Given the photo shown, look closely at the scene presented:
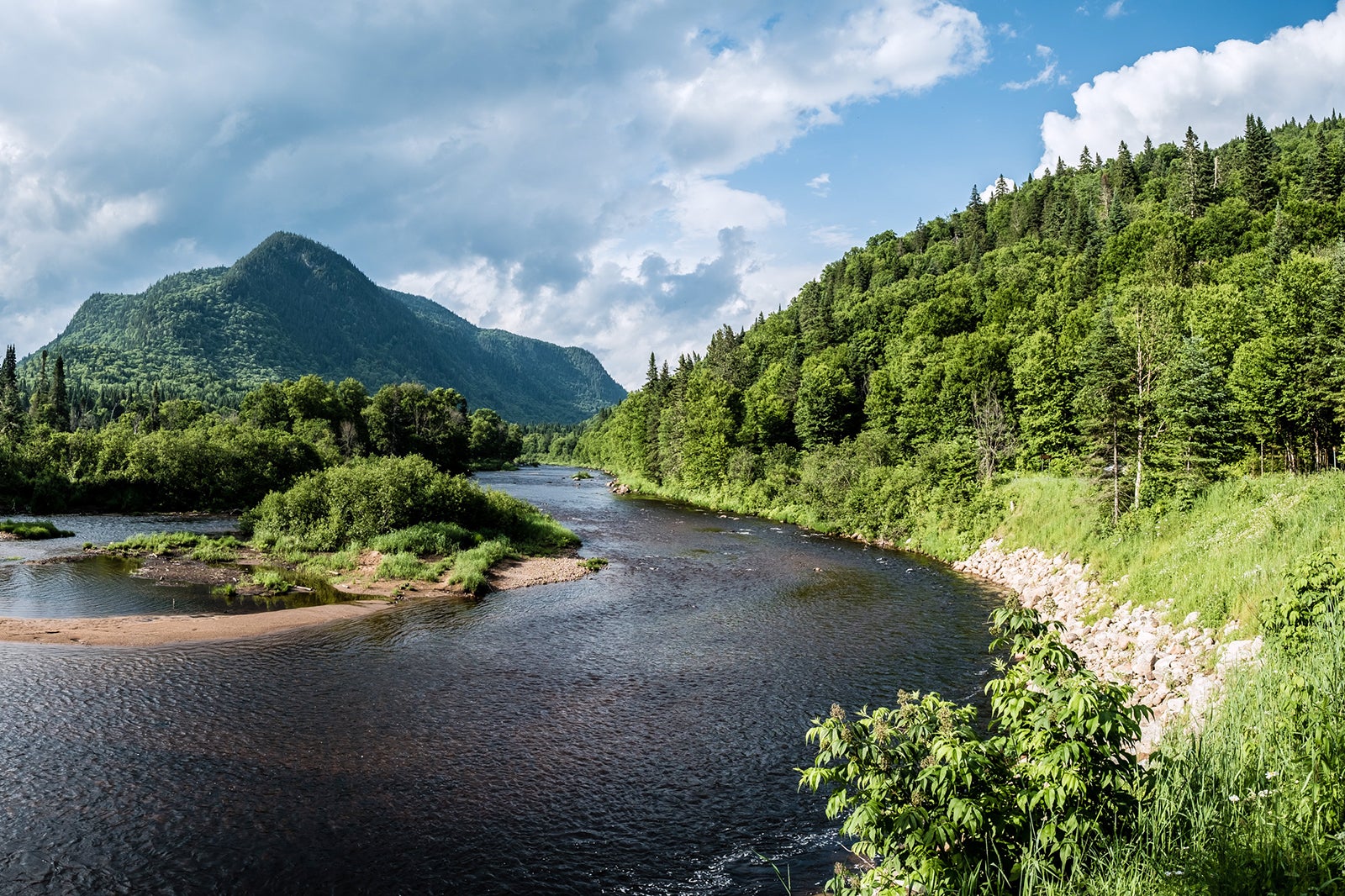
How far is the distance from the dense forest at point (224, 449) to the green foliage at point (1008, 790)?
5663 cm

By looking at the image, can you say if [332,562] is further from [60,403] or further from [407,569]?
[60,403]

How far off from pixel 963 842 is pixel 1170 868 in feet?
6.59

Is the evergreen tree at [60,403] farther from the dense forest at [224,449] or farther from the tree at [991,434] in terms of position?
the tree at [991,434]

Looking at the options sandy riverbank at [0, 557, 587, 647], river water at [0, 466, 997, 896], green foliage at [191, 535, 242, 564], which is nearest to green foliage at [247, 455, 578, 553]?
green foliage at [191, 535, 242, 564]

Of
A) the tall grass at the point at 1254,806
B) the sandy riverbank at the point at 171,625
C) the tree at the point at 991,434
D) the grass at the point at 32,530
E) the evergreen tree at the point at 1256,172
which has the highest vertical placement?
the evergreen tree at the point at 1256,172

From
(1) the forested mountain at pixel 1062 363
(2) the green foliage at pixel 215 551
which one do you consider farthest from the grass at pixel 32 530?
(1) the forested mountain at pixel 1062 363

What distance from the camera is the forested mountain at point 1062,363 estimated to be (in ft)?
117

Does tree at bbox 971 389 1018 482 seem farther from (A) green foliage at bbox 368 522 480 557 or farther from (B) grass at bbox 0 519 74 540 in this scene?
(B) grass at bbox 0 519 74 540

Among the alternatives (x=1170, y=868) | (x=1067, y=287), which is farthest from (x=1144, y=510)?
(x=1067, y=287)

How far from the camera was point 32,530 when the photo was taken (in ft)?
159

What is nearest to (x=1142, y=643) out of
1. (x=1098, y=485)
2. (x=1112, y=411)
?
(x=1098, y=485)

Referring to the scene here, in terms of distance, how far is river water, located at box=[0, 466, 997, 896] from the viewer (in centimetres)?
1255

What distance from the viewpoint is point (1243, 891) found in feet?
20.8

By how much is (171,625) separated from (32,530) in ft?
112
